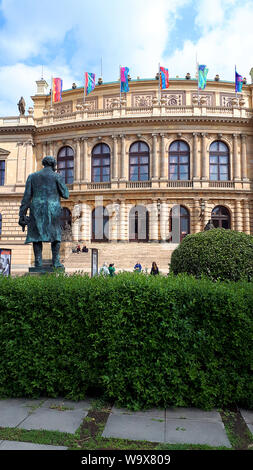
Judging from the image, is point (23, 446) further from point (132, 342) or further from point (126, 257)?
point (126, 257)

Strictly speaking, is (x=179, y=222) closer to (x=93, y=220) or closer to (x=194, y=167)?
(x=194, y=167)

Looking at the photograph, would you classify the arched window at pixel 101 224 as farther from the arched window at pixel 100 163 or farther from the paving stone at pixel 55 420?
the paving stone at pixel 55 420

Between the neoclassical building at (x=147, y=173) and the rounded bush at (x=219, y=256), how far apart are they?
68.3 ft

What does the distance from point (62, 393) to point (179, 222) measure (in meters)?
27.6

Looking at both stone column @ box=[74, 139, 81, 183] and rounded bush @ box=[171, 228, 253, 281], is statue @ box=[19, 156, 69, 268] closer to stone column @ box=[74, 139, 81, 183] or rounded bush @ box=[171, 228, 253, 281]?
rounded bush @ box=[171, 228, 253, 281]

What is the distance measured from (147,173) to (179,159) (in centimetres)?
356

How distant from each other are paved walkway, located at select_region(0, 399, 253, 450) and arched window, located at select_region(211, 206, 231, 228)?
28.7 metres

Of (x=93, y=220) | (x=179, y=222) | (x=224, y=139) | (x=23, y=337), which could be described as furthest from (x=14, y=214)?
(x=23, y=337)

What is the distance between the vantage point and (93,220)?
32688 millimetres

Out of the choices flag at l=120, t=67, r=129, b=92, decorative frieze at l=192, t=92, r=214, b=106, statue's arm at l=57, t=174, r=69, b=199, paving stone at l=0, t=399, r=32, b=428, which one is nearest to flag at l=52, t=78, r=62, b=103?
flag at l=120, t=67, r=129, b=92

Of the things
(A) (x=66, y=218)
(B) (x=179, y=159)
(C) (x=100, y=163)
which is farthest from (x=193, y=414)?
(C) (x=100, y=163)

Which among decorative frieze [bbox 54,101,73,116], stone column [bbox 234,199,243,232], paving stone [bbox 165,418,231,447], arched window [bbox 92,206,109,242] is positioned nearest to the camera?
paving stone [bbox 165,418,231,447]

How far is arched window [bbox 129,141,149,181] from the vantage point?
3272 centimetres
